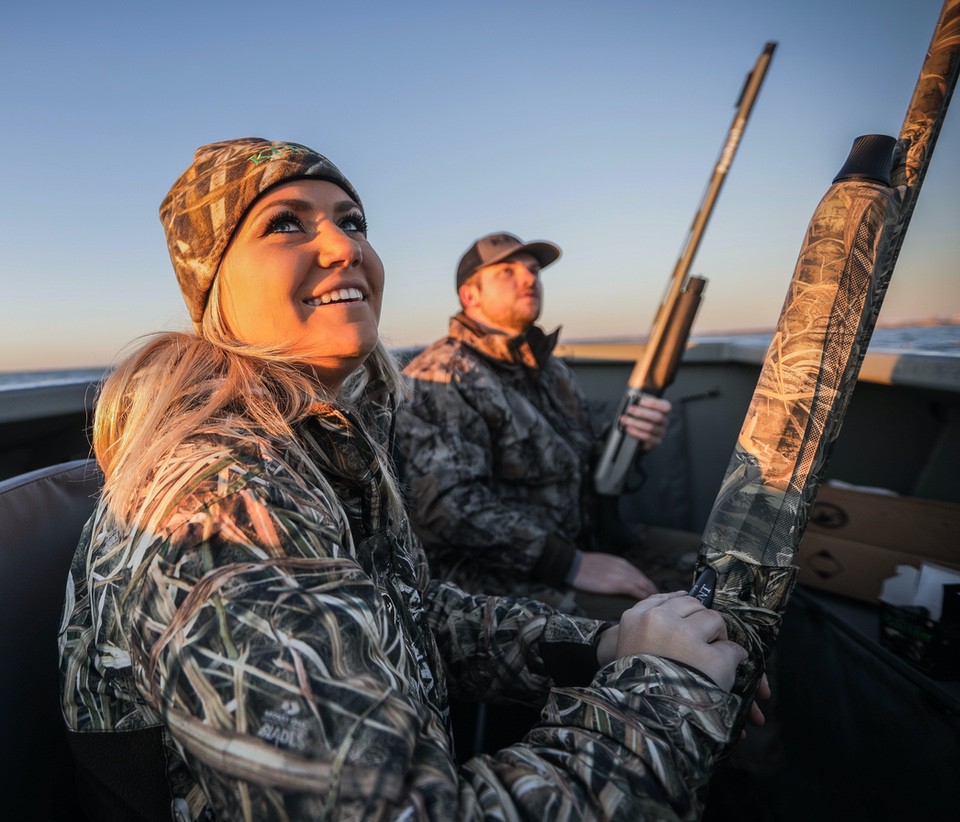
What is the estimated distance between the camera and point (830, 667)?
6.43ft

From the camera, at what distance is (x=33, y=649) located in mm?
1179

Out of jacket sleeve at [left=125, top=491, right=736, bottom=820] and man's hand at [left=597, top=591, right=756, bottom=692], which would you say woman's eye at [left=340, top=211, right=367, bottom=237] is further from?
man's hand at [left=597, top=591, right=756, bottom=692]

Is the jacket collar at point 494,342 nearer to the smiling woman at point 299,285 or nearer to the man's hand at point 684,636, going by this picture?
the smiling woman at point 299,285

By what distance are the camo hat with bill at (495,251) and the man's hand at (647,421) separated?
915 millimetres

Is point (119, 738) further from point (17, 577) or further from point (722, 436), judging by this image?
point (722, 436)

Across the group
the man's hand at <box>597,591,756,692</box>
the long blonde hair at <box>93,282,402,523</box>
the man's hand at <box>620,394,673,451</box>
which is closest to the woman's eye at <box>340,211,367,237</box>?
the long blonde hair at <box>93,282,402,523</box>

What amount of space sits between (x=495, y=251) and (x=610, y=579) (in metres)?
1.67

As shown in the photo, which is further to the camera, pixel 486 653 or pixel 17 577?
pixel 486 653

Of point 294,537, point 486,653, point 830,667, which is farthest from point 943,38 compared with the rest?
point 830,667

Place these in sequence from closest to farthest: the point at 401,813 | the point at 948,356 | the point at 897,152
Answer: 1. the point at 401,813
2. the point at 897,152
3. the point at 948,356

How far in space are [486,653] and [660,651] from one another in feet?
1.93

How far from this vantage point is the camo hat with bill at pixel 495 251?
3209 millimetres

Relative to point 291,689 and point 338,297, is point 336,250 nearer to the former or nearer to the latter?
point 338,297

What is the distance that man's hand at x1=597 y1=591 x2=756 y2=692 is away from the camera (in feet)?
3.13
